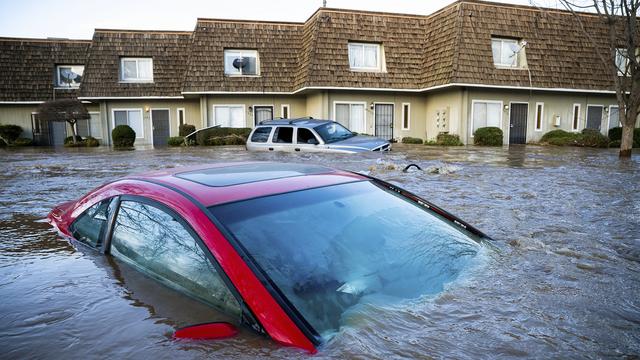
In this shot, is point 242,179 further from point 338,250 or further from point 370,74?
point 370,74

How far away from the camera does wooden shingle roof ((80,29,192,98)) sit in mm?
25922

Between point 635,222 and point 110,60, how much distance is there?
26461mm

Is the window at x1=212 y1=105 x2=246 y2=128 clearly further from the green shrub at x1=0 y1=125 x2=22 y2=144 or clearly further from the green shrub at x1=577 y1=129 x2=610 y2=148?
the green shrub at x1=577 y1=129 x2=610 y2=148

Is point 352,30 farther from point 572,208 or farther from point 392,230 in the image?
point 392,230

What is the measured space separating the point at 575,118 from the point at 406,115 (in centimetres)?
844

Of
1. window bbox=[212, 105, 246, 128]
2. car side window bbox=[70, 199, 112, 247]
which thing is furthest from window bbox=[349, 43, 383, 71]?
car side window bbox=[70, 199, 112, 247]

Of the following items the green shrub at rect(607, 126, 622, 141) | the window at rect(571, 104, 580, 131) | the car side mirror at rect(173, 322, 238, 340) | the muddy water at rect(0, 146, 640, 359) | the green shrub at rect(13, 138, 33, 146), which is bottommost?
the muddy water at rect(0, 146, 640, 359)

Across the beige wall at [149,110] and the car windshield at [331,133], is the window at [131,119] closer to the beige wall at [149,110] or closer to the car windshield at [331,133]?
the beige wall at [149,110]

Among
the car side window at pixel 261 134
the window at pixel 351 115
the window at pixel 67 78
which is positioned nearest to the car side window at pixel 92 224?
the car side window at pixel 261 134

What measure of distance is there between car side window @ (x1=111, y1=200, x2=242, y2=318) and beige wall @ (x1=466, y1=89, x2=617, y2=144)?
864 inches

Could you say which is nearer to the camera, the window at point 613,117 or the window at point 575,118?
the window at point 575,118

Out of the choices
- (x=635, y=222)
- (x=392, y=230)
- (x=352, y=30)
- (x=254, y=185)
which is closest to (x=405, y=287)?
(x=392, y=230)

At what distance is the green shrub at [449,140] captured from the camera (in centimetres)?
2180

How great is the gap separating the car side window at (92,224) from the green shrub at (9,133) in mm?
28340
